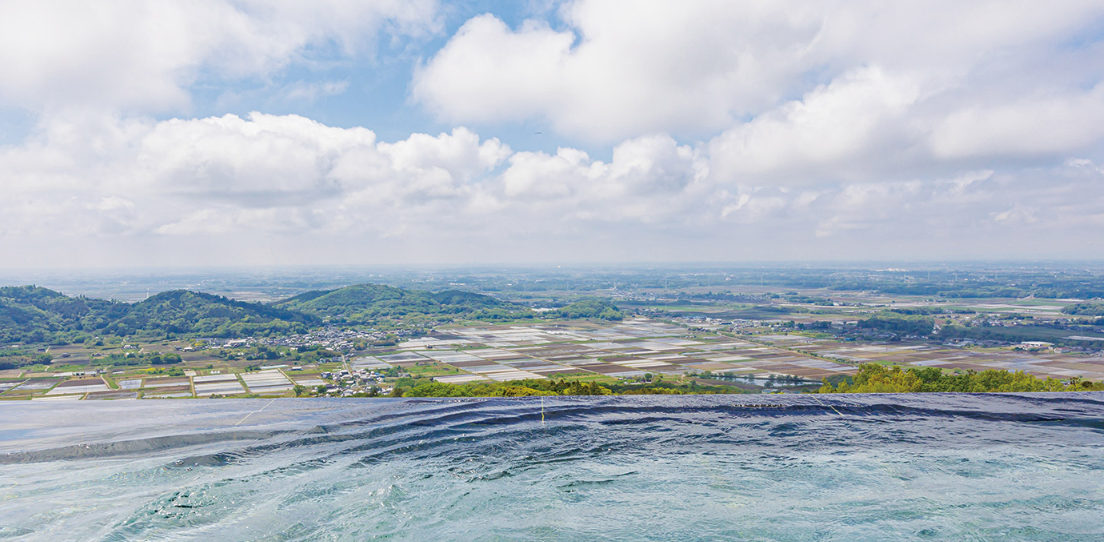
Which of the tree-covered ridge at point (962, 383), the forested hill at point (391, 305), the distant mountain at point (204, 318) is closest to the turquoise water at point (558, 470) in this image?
the tree-covered ridge at point (962, 383)

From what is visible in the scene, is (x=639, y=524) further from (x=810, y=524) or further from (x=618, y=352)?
(x=618, y=352)

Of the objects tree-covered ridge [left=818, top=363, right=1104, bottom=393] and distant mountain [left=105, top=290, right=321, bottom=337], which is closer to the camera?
tree-covered ridge [left=818, top=363, right=1104, bottom=393]

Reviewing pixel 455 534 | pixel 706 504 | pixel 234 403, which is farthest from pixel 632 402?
pixel 234 403

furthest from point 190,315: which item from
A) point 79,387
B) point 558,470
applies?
point 558,470

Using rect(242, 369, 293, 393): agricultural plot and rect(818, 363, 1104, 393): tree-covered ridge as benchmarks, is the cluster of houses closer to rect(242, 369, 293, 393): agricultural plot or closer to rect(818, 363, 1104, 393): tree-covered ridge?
rect(242, 369, 293, 393): agricultural plot

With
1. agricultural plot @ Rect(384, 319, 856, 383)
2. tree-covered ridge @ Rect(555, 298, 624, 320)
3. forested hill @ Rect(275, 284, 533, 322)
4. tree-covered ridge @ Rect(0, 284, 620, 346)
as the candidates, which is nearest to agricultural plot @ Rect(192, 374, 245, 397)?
agricultural plot @ Rect(384, 319, 856, 383)
